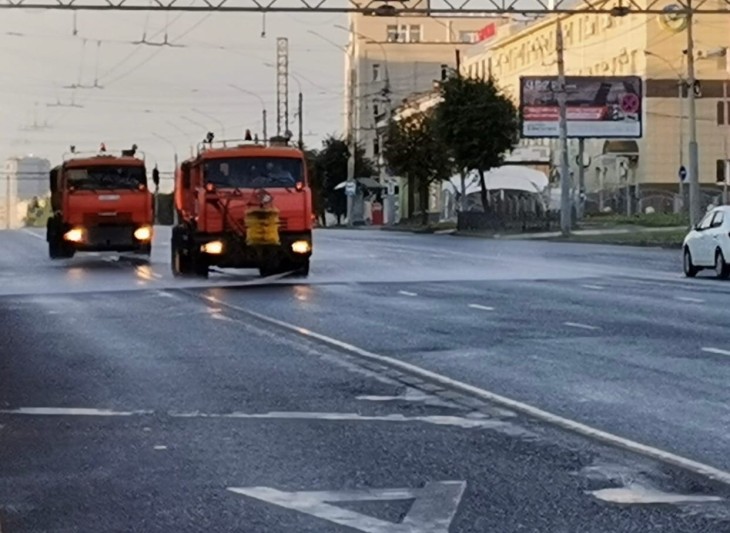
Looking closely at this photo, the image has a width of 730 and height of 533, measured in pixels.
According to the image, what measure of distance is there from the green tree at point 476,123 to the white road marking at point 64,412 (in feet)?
243

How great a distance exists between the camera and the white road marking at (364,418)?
41.0 ft

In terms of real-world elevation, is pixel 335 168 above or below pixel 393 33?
below

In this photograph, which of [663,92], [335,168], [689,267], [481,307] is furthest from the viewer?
[335,168]

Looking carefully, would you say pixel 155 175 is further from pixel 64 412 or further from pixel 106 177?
pixel 64 412

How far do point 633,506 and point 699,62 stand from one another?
94343mm

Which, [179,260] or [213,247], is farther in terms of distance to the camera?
[179,260]

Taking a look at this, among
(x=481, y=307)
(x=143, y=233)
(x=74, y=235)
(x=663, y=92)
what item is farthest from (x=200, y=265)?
(x=663, y=92)

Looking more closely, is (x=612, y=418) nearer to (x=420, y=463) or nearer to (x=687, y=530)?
(x=420, y=463)

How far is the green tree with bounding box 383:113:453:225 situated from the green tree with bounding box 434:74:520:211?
21.1ft

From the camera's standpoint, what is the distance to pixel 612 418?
12.7 m

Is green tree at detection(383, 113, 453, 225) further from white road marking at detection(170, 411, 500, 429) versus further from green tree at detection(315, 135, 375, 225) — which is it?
white road marking at detection(170, 411, 500, 429)

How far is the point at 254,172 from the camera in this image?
36.0 meters

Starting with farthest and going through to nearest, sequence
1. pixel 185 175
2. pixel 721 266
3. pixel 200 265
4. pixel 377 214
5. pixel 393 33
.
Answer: pixel 393 33 → pixel 377 214 → pixel 185 175 → pixel 200 265 → pixel 721 266

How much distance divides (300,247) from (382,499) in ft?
87.8
